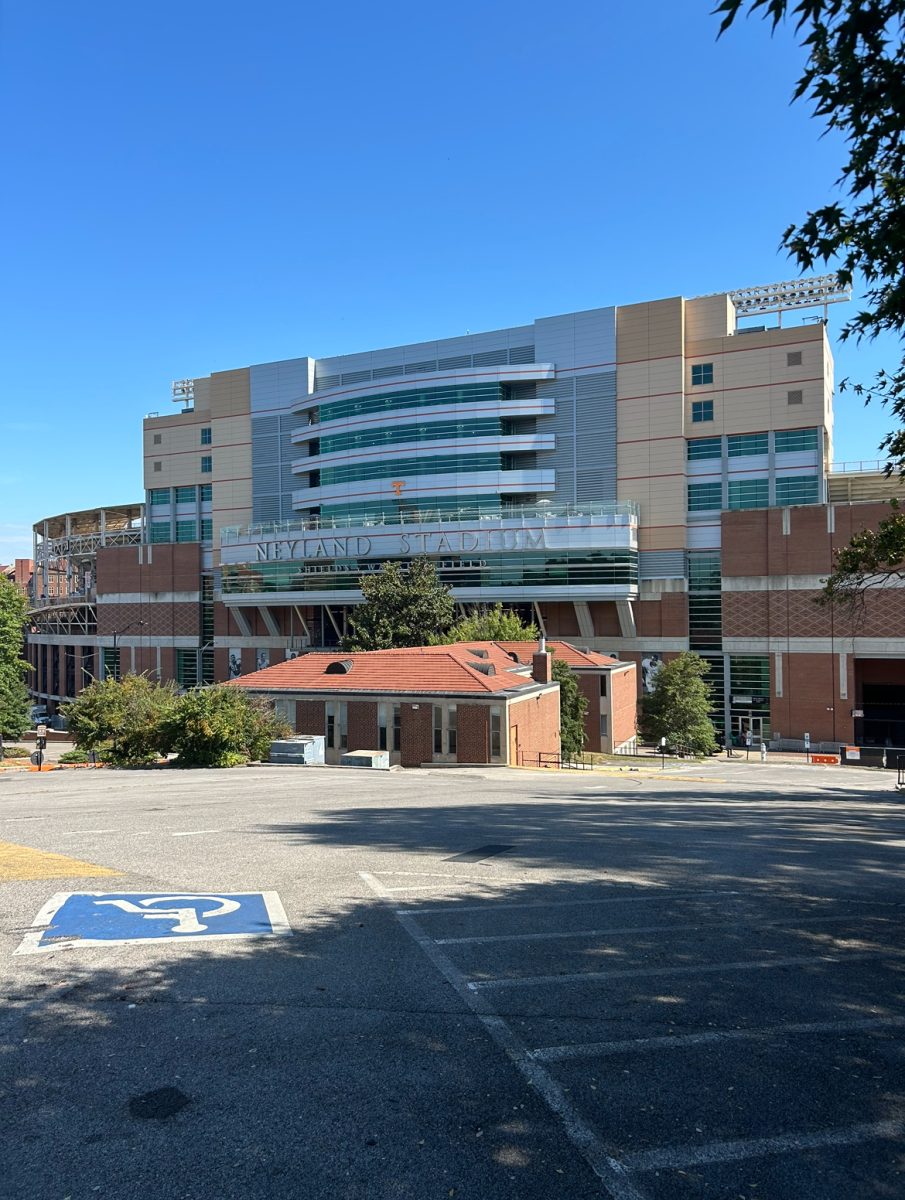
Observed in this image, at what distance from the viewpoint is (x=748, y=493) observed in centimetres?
6322

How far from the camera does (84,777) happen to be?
26.0m

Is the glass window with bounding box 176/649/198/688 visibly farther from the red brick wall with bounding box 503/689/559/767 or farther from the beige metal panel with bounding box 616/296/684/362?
the red brick wall with bounding box 503/689/559/767

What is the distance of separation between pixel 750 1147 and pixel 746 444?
211ft

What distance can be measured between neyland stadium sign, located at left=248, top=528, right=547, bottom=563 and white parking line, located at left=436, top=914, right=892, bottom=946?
5523 centimetres

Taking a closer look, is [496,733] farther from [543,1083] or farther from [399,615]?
[543,1083]

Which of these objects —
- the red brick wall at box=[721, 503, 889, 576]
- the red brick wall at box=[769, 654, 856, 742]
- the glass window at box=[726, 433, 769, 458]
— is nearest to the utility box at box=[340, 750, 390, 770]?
the red brick wall at box=[769, 654, 856, 742]

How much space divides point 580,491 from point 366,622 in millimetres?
24010

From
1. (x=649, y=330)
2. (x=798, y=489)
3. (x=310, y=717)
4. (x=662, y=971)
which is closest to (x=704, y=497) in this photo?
(x=798, y=489)

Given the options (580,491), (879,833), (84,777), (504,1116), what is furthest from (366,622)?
(504,1116)

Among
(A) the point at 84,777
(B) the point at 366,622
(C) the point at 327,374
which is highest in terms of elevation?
(C) the point at 327,374

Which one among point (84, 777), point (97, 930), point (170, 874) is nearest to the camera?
point (97, 930)

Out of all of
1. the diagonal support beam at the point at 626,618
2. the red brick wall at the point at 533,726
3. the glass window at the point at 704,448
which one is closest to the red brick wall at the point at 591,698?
the red brick wall at the point at 533,726

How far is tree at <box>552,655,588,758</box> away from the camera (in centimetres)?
4181

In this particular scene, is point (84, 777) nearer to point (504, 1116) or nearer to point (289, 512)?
point (504, 1116)
